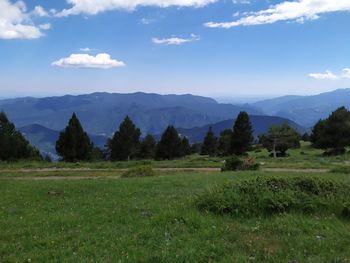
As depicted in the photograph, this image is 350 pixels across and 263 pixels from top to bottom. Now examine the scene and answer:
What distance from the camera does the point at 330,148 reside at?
6575 cm

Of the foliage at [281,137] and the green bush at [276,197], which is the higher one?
the green bush at [276,197]

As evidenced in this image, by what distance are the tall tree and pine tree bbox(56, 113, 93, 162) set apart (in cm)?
2578

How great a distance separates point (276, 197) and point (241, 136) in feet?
204

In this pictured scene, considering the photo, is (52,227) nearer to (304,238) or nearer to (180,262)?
(180,262)

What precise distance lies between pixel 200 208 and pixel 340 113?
60214 millimetres

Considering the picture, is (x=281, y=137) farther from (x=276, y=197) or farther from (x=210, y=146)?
(x=276, y=197)

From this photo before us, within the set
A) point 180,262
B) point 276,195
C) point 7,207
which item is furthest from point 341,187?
point 7,207

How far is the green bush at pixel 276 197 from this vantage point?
10.2 metres

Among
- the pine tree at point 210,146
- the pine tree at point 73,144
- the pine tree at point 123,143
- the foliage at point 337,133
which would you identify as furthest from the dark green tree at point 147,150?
the foliage at point 337,133

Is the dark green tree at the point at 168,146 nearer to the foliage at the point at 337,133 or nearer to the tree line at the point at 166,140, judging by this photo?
the tree line at the point at 166,140

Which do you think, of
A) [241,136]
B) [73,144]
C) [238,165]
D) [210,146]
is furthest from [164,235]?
[210,146]

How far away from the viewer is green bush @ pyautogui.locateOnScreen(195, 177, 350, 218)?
33.4 feet

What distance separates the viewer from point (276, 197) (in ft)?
34.1

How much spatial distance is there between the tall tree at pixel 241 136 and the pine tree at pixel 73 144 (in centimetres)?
2578
